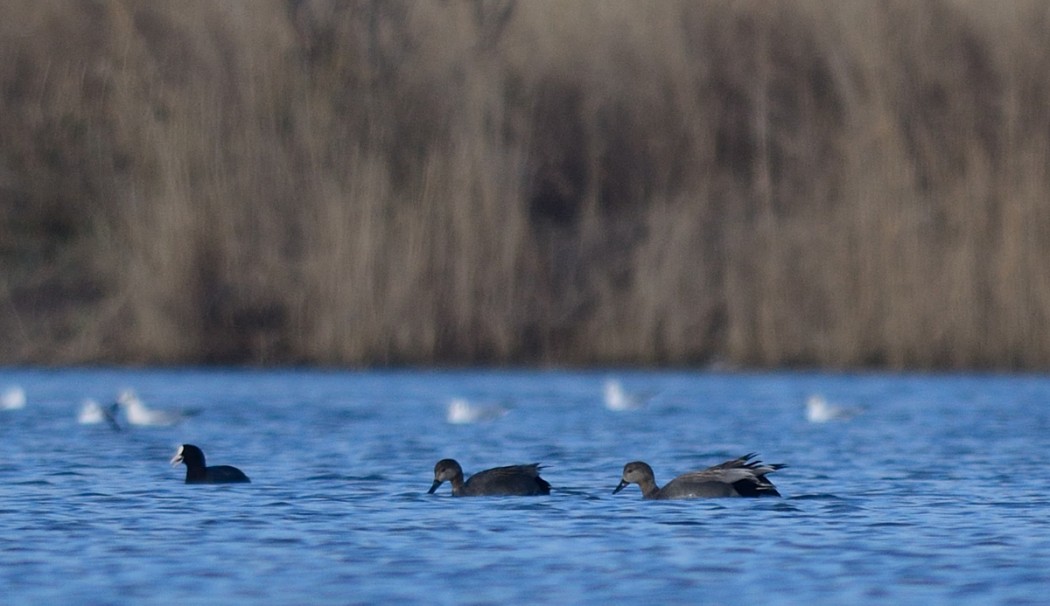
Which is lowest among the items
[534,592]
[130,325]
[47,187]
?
[534,592]

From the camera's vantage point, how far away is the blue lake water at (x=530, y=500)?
779cm

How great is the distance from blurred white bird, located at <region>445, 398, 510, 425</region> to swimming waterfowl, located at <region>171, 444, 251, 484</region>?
10.8 feet

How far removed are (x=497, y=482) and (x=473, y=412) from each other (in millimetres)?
3853

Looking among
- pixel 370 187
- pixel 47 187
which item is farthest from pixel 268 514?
pixel 47 187

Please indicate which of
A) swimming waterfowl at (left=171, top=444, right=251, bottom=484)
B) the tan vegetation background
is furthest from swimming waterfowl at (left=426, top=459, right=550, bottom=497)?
the tan vegetation background

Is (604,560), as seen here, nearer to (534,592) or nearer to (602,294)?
(534,592)

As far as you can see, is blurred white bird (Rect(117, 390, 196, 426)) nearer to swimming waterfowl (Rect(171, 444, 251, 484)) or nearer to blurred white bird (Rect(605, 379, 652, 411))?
swimming waterfowl (Rect(171, 444, 251, 484))

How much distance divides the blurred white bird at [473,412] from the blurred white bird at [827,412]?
214 cm

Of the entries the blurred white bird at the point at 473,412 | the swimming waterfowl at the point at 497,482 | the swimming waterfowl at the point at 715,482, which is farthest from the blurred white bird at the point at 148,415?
the swimming waterfowl at the point at 715,482

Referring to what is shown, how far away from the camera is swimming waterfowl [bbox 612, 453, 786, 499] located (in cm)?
1014

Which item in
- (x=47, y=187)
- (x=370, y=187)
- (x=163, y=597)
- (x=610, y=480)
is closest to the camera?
(x=163, y=597)

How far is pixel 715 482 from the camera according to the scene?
10.3 m

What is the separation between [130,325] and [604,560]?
1056 centimetres

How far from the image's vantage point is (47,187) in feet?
66.6
